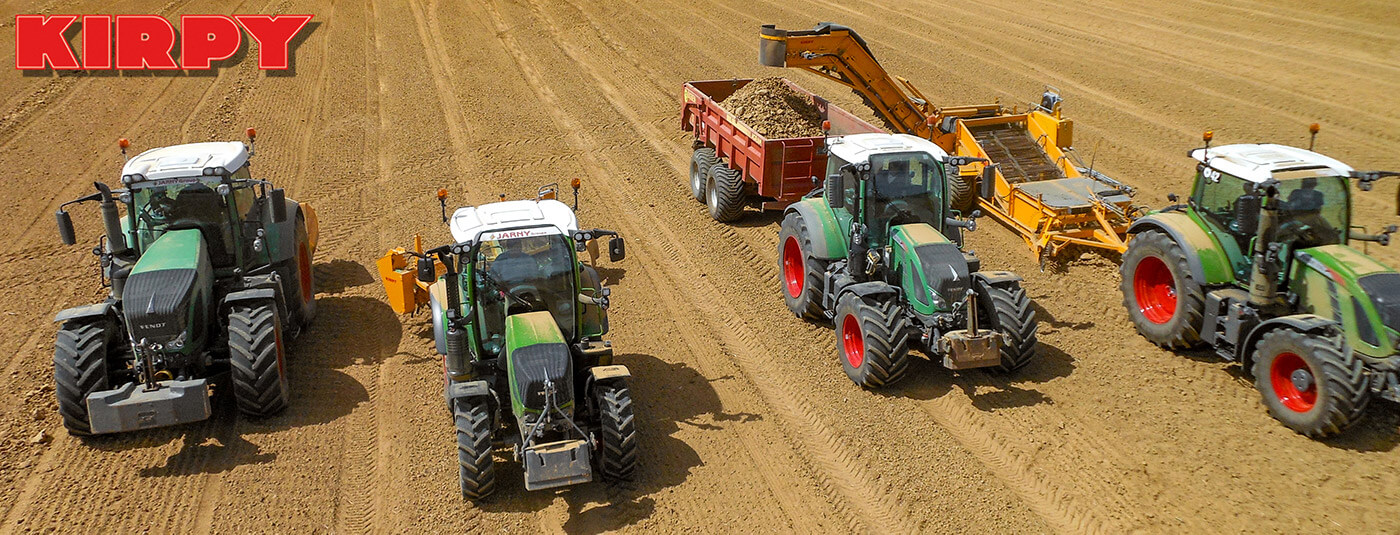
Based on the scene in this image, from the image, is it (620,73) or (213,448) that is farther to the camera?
(620,73)

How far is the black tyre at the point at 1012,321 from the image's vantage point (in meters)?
9.11

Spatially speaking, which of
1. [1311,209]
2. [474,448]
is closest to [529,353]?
[474,448]

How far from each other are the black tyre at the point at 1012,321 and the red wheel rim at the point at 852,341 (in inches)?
46.5

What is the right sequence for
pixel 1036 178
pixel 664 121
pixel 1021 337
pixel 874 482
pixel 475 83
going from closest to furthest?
1. pixel 874 482
2. pixel 1021 337
3. pixel 1036 178
4. pixel 664 121
5. pixel 475 83

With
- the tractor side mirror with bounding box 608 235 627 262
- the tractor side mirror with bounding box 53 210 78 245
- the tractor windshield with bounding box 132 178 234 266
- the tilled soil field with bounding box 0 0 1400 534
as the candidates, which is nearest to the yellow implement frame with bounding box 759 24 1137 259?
the tilled soil field with bounding box 0 0 1400 534

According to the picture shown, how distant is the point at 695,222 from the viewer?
14141 millimetres

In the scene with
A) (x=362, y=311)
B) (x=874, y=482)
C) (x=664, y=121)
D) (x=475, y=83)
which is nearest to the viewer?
(x=874, y=482)

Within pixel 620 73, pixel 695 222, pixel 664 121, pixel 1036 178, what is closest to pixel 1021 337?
pixel 1036 178

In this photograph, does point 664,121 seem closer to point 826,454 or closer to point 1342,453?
point 826,454

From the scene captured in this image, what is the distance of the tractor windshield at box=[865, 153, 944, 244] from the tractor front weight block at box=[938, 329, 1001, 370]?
1530 millimetres

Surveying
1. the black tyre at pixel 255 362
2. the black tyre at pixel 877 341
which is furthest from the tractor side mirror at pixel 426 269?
the black tyre at pixel 877 341

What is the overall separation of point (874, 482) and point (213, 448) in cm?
550

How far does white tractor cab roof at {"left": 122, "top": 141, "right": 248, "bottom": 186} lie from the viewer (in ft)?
30.1

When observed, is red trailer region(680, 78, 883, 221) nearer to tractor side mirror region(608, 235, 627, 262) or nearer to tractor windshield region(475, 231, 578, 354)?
tractor side mirror region(608, 235, 627, 262)
